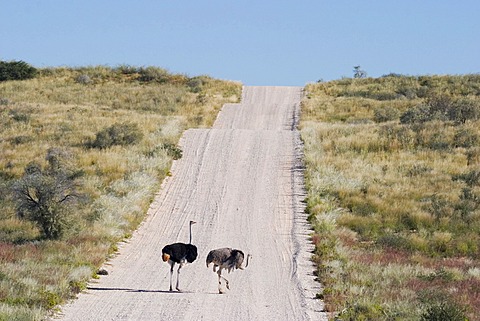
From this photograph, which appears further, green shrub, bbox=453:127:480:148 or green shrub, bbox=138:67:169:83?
green shrub, bbox=138:67:169:83

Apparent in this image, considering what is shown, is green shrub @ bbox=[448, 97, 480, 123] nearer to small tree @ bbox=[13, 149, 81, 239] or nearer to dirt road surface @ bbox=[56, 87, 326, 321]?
dirt road surface @ bbox=[56, 87, 326, 321]

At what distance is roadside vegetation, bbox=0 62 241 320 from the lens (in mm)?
14727

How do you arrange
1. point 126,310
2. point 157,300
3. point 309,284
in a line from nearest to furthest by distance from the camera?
point 126,310 → point 157,300 → point 309,284

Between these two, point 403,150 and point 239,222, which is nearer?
point 239,222

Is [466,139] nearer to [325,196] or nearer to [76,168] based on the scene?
[325,196]

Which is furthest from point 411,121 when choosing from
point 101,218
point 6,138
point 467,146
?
point 101,218

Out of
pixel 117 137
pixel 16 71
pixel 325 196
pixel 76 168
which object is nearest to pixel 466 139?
pixel 325 196

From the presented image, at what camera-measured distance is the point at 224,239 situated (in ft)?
63.7

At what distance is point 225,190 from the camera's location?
84.2ft

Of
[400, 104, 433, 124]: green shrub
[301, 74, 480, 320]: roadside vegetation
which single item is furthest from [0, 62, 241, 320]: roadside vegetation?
[400, 104, 433, 124]: green shrub

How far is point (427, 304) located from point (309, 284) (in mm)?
2680

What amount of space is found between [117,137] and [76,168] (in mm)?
5319

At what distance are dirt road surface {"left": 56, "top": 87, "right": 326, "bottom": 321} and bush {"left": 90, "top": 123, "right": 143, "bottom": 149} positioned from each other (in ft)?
7.60

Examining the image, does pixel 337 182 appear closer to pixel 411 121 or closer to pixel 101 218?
pixel 101 218
